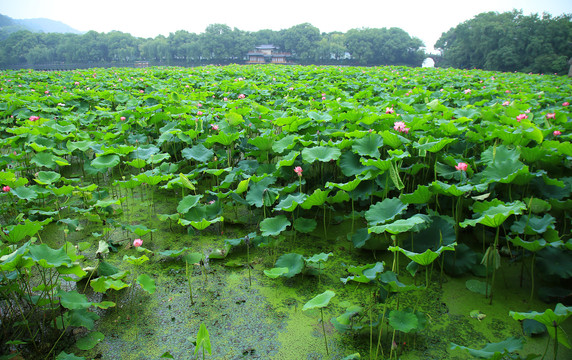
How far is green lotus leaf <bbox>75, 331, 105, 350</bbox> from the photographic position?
45.6 inches

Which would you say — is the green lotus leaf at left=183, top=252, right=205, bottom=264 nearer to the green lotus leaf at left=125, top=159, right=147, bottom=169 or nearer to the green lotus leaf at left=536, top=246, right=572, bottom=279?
the green lotus leaf at left=125, top=159, right=147, bottom=169

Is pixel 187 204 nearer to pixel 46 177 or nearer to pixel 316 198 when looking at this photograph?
pixel 316 198

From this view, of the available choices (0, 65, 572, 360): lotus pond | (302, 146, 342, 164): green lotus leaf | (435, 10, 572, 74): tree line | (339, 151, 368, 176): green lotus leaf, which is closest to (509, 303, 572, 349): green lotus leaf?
(0, 65, 572, 360): lotus pond

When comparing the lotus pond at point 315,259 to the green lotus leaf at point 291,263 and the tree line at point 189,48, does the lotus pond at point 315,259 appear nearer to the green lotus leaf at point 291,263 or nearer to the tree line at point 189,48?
the green lotus leaf at point 291,263

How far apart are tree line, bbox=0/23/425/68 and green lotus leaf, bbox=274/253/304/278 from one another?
3914 centimetres

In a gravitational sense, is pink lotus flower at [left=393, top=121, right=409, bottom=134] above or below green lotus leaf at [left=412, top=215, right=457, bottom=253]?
above

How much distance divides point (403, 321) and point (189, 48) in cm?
4134

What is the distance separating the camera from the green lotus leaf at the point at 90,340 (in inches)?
45.6

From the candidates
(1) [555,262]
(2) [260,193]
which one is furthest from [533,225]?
(2) [260,193]

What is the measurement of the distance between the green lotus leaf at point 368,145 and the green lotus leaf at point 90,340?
1.49m

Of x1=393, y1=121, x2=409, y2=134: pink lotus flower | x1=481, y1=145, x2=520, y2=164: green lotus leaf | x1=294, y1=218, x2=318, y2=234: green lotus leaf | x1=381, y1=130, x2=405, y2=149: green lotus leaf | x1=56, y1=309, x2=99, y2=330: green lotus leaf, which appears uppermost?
x1=393, y1=121, x2=409, y2=134: pink lotus flower

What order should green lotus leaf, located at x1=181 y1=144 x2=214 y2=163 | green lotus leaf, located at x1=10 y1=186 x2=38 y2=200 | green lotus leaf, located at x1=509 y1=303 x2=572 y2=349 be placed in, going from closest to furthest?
green lotus leaf, located at x1=509 y1=303 x2=572 y2=349
green lotus leaf, located at x1=10 y1=186 x2=38 y2=200
green lotus leaf, located at x1=181 y1=144 x2=214 y2=163

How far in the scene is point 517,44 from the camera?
2522cm

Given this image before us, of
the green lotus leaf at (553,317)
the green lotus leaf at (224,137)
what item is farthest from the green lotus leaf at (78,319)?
the green lotus leaf at (224,137)
